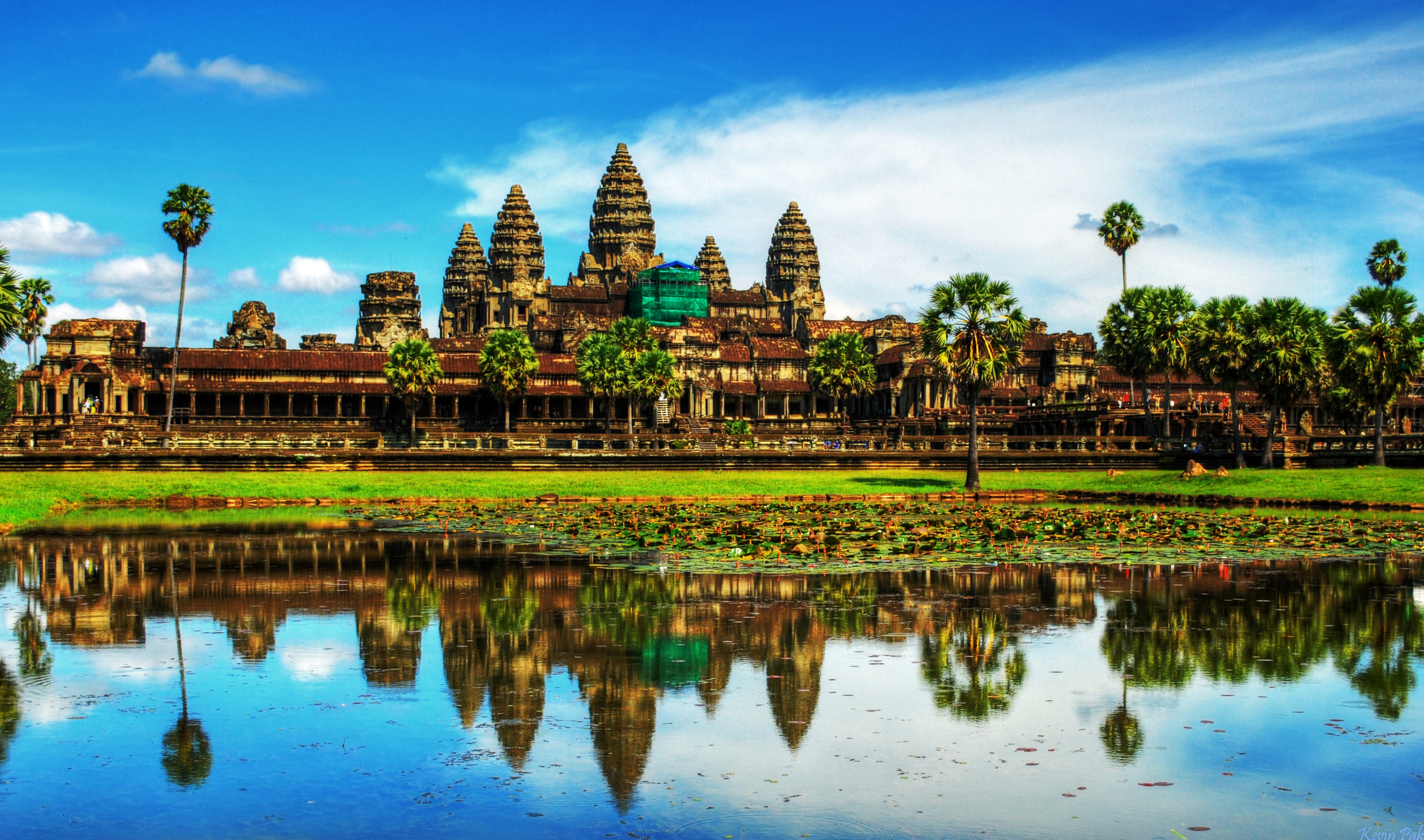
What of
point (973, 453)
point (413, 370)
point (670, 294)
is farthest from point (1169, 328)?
point (670, 294)

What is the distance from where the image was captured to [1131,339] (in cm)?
6481

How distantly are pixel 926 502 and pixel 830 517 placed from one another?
27.4 feet

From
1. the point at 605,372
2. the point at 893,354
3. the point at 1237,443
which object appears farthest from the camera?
the point at 893,354

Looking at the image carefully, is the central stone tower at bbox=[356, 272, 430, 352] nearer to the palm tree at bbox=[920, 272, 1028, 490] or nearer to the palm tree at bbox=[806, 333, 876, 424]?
the palm tree at bbox=[806, 333, 876, 424]

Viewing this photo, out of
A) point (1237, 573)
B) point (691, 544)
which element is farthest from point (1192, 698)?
point (691, 544)

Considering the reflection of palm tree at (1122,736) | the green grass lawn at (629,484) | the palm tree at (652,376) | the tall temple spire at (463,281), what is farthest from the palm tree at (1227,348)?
the tall temple spire at (463,281)

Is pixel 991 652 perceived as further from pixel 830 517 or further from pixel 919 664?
pixel 830 517

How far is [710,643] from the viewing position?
13.6 metres

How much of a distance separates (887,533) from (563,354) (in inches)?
2740

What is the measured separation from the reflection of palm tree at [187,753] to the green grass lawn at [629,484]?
2566cm

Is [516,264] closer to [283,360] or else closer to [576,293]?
[576,293]

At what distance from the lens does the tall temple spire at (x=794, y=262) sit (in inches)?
5782

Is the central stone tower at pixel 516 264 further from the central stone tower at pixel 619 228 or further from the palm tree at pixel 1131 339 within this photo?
the palm tree at pixel 1131 339

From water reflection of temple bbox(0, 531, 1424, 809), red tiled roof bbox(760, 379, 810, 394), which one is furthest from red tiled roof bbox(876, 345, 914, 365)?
water reflection of temple bbox(0, 531, 1424, 809)
